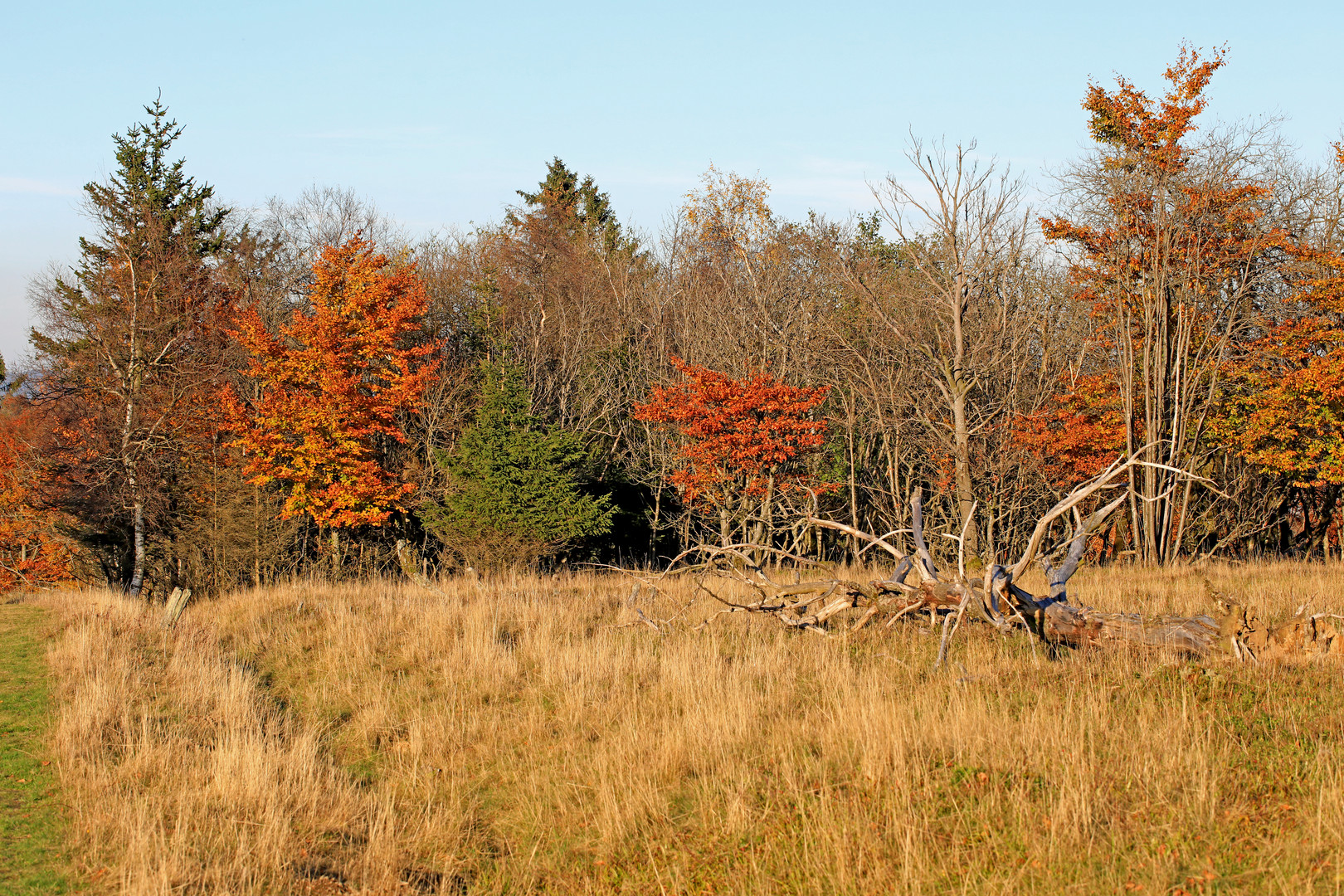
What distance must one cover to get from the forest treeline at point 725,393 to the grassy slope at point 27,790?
1210 cm

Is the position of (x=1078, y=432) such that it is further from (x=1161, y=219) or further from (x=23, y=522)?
(x=23, y=522)

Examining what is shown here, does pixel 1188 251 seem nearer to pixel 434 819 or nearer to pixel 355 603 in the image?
pixel 355 603

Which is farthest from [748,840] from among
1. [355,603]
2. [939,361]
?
[939,361]

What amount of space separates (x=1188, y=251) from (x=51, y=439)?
30593 mm

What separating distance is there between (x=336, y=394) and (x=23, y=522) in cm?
1563

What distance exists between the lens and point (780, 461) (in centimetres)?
2145

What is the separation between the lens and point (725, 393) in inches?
794

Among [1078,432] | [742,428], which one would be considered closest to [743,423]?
[742,428]

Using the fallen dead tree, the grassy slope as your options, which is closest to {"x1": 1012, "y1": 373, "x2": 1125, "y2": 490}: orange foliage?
the fallen dead tree

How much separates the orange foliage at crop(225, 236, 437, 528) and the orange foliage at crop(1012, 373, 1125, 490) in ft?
50.9

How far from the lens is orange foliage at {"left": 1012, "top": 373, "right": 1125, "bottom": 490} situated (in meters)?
19.9

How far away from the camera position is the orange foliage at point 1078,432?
19922 millimetres

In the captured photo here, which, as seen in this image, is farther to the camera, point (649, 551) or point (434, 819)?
point (649, 551)

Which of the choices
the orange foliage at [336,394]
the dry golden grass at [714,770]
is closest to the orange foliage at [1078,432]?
the dry golden grass at [714,770]
